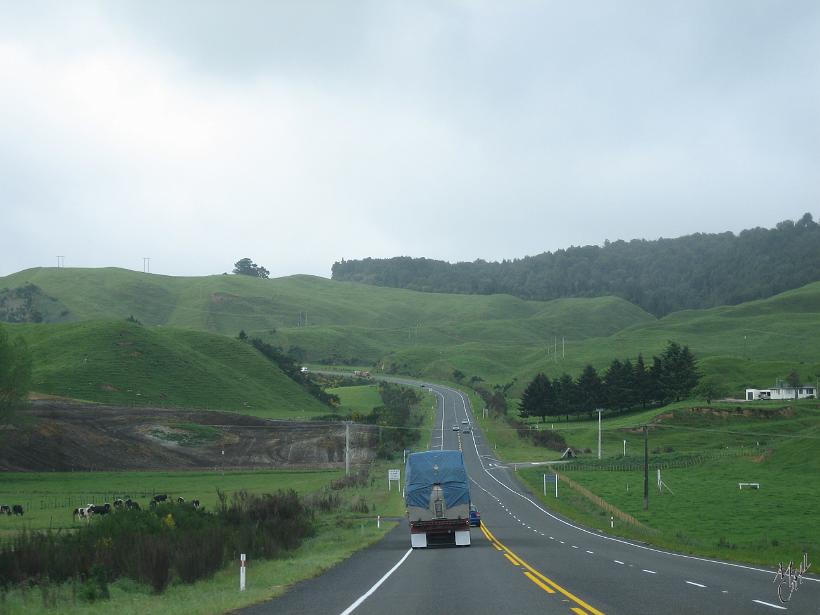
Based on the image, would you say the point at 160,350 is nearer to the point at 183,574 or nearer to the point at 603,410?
the point at 603,410

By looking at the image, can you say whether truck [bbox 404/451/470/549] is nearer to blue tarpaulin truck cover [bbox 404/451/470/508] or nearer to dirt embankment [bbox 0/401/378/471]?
blue tarpaulin truck cover [bbox 404/451/470/508]

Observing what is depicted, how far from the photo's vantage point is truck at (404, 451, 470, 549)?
3659 centimetres

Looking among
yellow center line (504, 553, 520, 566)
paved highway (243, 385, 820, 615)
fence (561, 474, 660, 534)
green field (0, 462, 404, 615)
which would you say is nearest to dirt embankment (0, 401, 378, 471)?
green field (0, 462, 404, 615)

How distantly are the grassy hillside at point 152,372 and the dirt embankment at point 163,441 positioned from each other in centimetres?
1460

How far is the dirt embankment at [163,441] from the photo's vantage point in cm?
8069

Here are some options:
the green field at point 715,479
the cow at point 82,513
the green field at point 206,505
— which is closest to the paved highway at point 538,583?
the green field at point 206,505

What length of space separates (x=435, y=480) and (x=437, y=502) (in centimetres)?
90

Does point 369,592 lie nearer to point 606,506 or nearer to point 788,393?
point 606,506

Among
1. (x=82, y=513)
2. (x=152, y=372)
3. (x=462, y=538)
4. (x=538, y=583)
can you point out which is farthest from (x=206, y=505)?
(x=152, y=372)

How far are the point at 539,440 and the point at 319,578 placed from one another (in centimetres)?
9973

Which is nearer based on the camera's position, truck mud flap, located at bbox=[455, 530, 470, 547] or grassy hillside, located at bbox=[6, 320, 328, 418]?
truck mud flap, located at bbox=[455, 530, 470, 547]

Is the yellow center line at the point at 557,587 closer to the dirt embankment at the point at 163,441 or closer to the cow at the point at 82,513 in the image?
the cow at the point at 82,513

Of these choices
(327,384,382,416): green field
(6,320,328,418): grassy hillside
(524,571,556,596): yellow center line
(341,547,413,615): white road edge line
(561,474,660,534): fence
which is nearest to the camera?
(341,547,413,615): white road edge line

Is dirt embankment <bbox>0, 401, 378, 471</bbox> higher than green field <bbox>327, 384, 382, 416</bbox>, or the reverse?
green field <bbox>327, 384, 382, 416</bbox>
